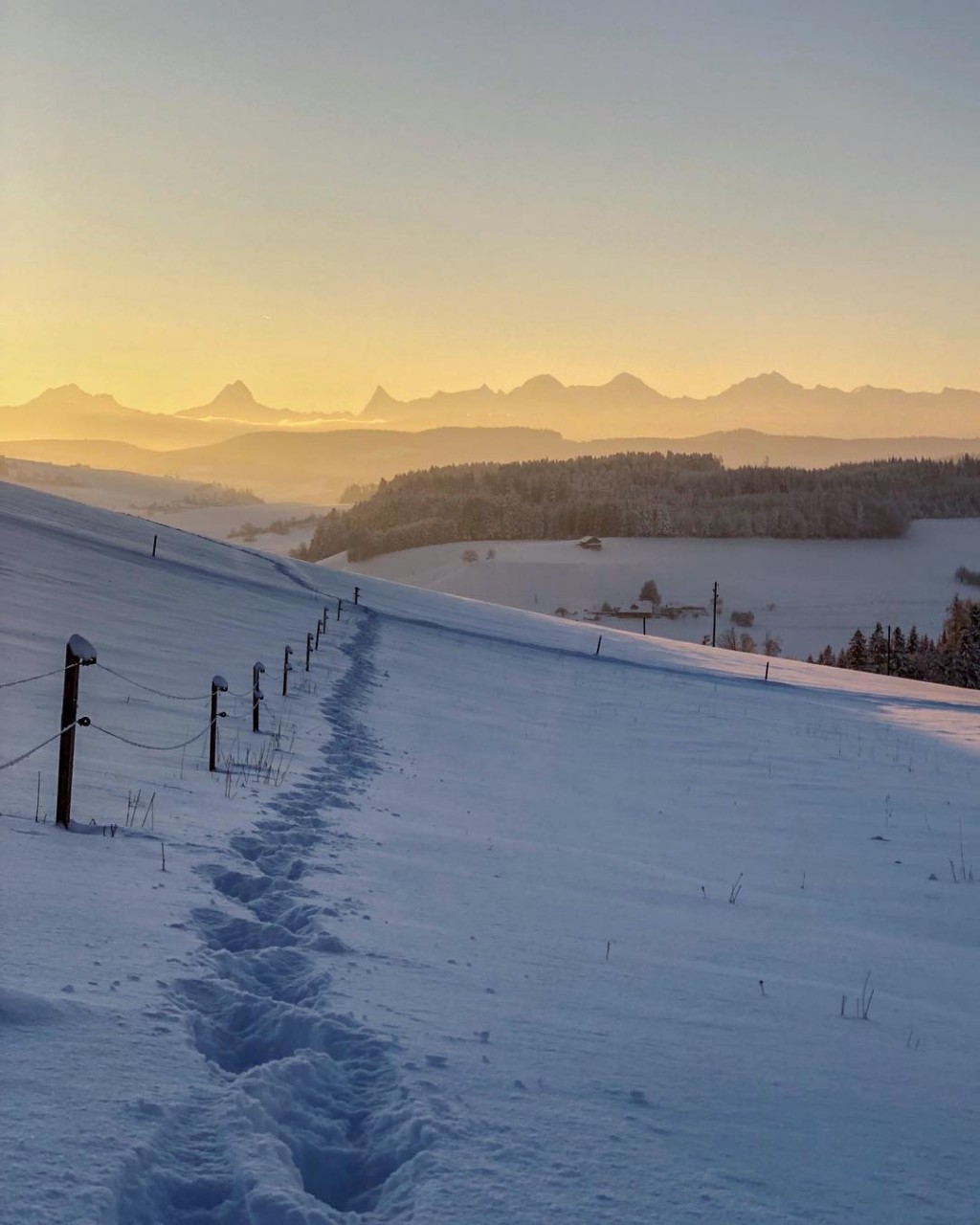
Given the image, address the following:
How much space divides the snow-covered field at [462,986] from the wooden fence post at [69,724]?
0.56ft

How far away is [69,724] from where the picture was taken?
26.3 ft

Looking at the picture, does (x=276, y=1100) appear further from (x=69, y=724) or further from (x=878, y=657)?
(x=878, y=657)

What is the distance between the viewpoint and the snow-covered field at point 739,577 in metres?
133

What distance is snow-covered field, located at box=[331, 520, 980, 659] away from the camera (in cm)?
13288

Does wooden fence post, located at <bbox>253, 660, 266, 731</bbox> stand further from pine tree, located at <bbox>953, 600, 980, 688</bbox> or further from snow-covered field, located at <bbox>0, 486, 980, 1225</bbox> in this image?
pine tree, located at <bbox>953, 600, 980, 688</bbox>

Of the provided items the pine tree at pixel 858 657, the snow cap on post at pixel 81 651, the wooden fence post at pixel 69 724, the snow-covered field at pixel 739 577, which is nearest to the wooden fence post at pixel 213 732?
the wooden fence post at pixel 69 724

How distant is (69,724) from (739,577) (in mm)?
151177

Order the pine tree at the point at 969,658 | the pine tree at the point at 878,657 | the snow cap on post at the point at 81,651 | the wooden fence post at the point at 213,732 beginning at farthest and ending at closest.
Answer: the pine tree at the point at 878,657, the pine tree at the point at 969,658, the wooden fence post at the point at 213,732, the snow cap on post at the point at 81,651

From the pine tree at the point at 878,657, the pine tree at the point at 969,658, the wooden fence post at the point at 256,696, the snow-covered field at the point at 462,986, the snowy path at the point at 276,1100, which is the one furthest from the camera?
the pine tree at the point at 878,657

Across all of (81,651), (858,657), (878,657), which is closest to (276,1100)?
(81,651)

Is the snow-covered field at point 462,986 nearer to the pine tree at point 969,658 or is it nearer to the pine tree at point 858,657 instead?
the pine tree at point 969,658

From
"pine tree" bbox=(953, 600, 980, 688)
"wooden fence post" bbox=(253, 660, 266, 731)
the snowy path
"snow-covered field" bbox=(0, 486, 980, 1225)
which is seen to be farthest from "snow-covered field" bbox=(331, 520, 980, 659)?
the snowy path

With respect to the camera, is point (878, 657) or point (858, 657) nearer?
point (858, 657)

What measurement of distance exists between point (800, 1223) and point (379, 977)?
2700mm
